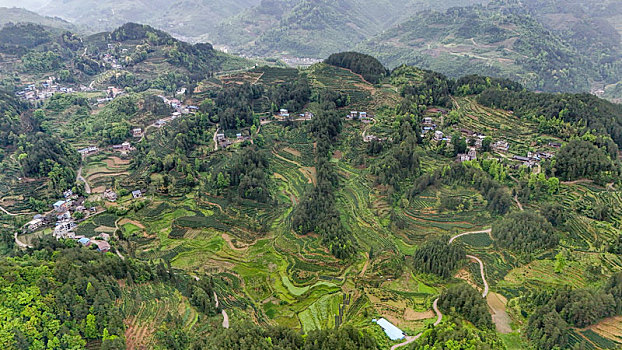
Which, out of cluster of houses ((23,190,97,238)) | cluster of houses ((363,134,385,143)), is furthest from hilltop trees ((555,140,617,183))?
cluster of houses ((23,190,97,238))

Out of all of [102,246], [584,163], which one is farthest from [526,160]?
[102,246]

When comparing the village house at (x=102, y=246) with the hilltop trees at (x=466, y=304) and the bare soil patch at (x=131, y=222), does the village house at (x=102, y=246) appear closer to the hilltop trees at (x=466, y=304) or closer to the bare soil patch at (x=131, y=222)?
the bare soil patch at (x=131, y=222)

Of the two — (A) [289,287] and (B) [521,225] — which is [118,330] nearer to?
(A) [289,287]

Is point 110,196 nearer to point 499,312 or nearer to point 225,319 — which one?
point 225,319

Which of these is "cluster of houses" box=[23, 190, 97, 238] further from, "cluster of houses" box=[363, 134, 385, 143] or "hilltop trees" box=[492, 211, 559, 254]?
"hilltop trees" box=[492, 211, 559, 254]

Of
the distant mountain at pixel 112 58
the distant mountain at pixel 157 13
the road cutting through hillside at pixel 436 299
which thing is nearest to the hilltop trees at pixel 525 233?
the road cutting through hillside at pixel 436 299

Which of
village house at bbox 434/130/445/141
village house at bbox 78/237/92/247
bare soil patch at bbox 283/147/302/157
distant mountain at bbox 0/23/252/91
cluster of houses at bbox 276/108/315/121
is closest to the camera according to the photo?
village house at bbox 78/237/92/247

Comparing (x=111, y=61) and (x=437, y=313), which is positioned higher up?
(x=111, y=61)

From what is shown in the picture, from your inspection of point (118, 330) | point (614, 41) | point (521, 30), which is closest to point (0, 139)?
point (118, 330)
